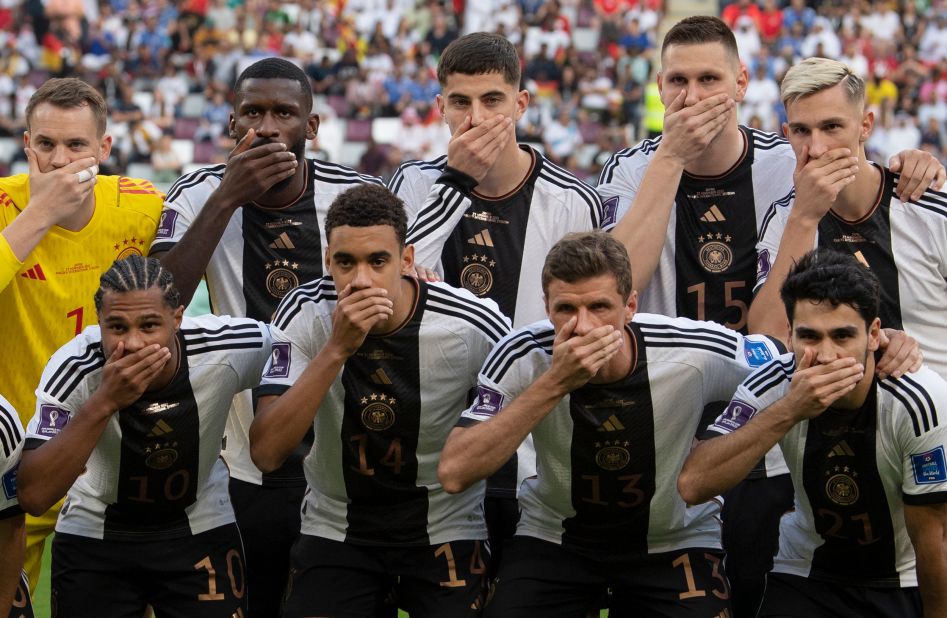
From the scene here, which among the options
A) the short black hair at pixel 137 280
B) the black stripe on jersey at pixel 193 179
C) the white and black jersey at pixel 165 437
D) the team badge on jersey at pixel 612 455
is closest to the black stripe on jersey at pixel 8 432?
the white and black jersey at pixel 165 437

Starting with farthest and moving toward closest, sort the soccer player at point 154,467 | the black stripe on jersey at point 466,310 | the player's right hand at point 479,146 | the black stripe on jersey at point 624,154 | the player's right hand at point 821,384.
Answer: the black stripe on jersey at point 624,154 < the player's right hand at point 479,146 < the black stripe on jersey at point 466,310 < the soccer player at point 154,467 < the player's right hand at point 821,384

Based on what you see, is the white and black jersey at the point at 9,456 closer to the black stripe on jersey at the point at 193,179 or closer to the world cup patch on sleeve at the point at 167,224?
the world cup patch on sleeve at the point at 167,224

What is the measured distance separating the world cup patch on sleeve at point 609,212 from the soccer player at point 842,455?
1.31 metres

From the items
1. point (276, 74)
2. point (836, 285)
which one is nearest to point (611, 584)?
point (836, 285)

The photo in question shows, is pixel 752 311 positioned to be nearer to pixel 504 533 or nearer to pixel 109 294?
pixel 504 533

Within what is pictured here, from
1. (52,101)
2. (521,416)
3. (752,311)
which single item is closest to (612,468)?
(521,416)

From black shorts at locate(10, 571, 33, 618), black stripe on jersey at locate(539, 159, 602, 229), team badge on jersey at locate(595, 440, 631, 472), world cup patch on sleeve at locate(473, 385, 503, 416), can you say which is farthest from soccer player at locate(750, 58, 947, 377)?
black shorts at locate(10, 571, 33, 618)

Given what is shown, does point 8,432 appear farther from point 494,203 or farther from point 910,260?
point 910,260

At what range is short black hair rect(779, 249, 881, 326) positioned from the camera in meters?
4.71

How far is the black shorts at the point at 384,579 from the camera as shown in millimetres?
5211

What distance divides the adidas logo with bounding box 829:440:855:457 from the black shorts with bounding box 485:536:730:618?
0.69m

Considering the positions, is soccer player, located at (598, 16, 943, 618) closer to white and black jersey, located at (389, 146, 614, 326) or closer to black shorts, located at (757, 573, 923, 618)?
white and black jersey, located at (389, 146, 614, 326)

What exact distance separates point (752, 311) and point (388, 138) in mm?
17754

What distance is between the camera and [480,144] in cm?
562
